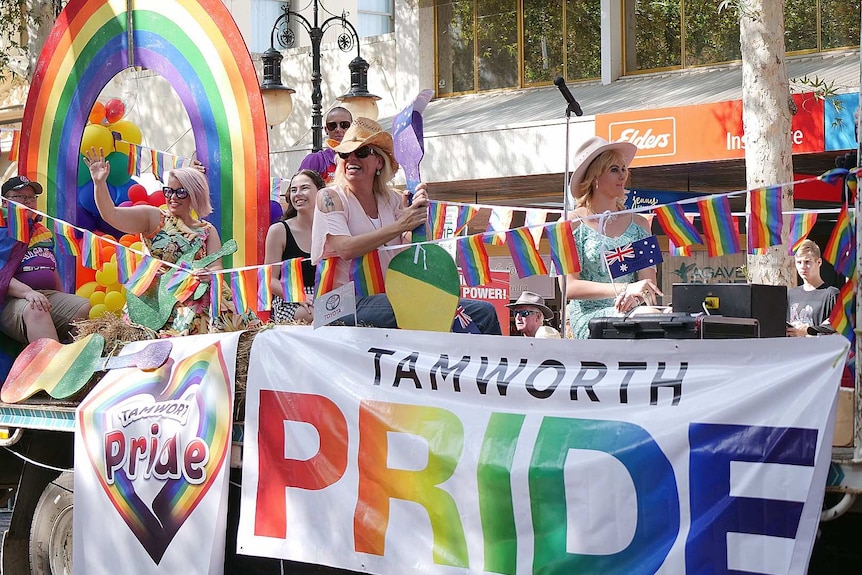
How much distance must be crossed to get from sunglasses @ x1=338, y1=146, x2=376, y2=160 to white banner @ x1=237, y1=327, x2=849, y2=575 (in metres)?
0.95

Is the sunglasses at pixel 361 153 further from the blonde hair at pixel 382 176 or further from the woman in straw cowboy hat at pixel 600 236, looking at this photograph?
the woman in straw cowboy hat at pixel 600 236

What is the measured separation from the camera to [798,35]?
52.3ft

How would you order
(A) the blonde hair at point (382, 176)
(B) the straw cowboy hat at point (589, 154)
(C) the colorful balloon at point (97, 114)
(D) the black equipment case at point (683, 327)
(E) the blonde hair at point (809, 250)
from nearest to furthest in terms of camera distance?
(D) the black equipment case at point (683, 327) → (B) the straw cowboy hat at point (589, 154) → (A) the blonde hair at point (382, 176) → (C) the colorful balloon at point (97, 114) → (E) the blonde hair at point (809, 250)

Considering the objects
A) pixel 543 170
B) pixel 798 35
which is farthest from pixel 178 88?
pixel 798 35

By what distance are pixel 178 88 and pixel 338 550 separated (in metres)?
3.72

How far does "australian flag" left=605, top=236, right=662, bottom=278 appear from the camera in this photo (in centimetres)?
526

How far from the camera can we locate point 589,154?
5691 mm

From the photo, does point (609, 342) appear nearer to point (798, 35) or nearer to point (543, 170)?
point (543, 170)

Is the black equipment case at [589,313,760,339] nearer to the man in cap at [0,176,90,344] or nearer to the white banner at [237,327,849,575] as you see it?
the white banner at [237,327,849,575]

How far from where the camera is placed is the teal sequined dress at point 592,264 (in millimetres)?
5480

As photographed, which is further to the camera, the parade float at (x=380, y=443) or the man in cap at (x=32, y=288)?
the man in cap at (x=32, y=288)

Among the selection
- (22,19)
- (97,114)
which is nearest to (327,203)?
(97,114)

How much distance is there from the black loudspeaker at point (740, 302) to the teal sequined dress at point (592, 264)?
701 millimetres

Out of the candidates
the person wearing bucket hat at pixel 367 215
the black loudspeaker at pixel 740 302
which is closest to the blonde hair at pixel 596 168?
the person wearing bucket hat at pixel 367 215
